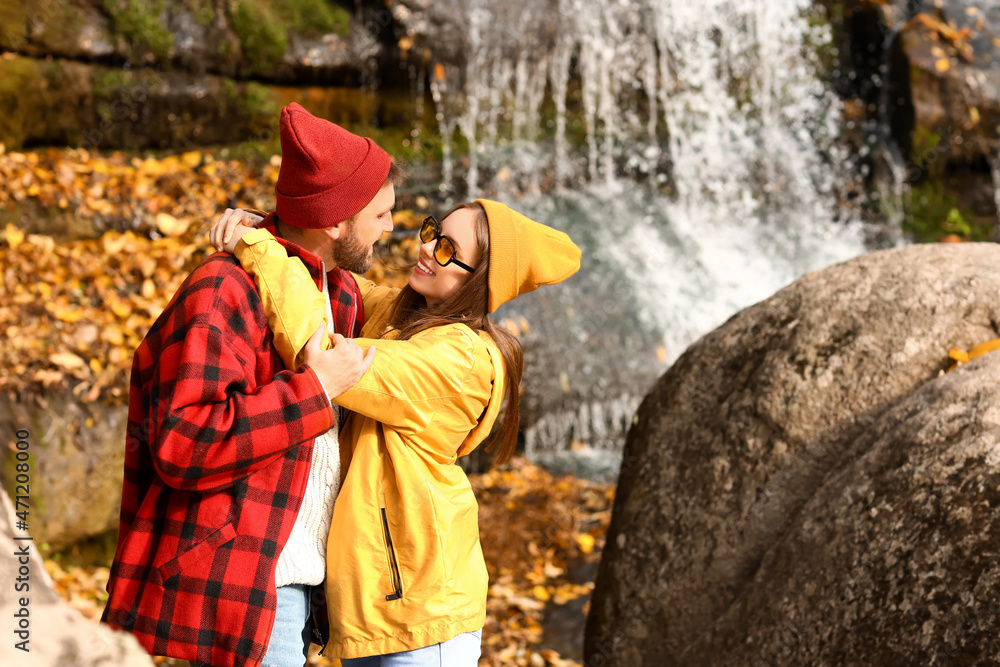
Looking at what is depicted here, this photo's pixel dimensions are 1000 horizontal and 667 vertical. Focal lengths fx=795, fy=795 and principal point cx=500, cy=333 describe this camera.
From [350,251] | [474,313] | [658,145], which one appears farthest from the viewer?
[658,145]

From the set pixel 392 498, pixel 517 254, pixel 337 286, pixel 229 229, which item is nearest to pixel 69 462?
pixel 337 286

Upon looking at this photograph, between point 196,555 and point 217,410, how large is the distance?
0.35 metres

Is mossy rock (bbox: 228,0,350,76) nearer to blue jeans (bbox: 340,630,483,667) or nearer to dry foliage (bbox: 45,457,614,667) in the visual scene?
dry foliage (bbox: 45,457,614,667)

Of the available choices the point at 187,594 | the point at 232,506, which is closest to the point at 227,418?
the point at 232,506

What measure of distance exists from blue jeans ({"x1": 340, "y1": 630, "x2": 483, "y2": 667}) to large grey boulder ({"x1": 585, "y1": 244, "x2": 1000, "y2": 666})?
1.01 metres

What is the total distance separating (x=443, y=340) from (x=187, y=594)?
0.87 meters

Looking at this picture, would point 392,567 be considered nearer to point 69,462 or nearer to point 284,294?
point 284,294

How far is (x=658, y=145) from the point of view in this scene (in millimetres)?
10203

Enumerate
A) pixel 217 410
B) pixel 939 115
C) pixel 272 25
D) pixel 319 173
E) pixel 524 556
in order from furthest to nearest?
1. pixel 939 115
2. pixel 272 25
3. pixel 524 556
4. pixel 319 173
5. pixel 217 410

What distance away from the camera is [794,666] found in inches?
93.8

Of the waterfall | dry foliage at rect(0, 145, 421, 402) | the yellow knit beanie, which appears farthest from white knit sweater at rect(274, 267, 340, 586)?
the waterfall

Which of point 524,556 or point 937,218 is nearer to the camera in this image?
point 524,556

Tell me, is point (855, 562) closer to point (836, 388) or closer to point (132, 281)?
point (836, 388)

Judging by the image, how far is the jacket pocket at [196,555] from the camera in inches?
71.9
